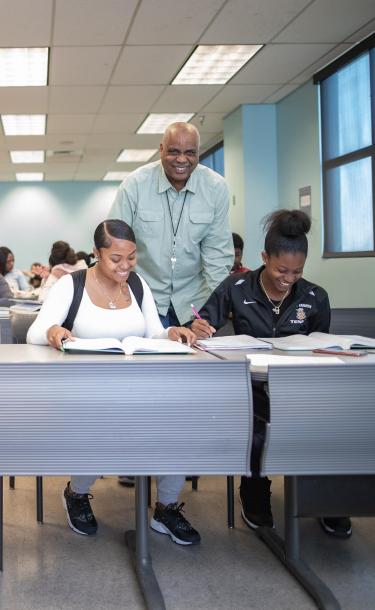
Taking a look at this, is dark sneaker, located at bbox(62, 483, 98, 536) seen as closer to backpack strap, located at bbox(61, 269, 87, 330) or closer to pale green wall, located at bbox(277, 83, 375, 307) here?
backpack strap, located at bbox(61, 269, 87, 330)

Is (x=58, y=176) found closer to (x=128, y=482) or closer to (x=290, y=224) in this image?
(x=128, y=482)

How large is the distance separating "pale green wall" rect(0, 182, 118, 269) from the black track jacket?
11859 mm

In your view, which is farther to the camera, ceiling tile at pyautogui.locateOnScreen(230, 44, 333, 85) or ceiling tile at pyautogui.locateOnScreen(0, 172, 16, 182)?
ceiling tile at pyautogui.locateOnScreen(0, 172, 16, 182)

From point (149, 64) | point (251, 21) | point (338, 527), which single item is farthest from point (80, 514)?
point (149, 64)

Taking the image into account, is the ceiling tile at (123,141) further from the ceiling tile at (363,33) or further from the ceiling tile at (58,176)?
the ceiling tile at (363,33)

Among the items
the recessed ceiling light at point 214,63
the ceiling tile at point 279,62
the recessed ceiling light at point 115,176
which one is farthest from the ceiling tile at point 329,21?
the recessed ceiling light at point 115,176

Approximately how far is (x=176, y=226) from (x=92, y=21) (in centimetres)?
288

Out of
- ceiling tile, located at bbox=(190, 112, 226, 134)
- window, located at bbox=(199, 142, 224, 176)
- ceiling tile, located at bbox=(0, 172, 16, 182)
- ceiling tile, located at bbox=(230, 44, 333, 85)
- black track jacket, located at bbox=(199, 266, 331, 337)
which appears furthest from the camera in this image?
ceiling tile, located at bbox=(0, 172, 16, 182)

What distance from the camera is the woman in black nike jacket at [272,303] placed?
257cm

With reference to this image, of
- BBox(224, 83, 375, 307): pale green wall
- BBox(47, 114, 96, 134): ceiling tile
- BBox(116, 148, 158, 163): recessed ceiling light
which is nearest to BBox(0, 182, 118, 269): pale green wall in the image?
BBox(116, 148, 158, 163): recessed ceiling light

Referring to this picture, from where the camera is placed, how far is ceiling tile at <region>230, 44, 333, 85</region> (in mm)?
6164

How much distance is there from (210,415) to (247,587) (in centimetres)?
63

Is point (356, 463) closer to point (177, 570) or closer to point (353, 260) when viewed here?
point (177, 570)

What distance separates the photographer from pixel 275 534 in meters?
2.41
